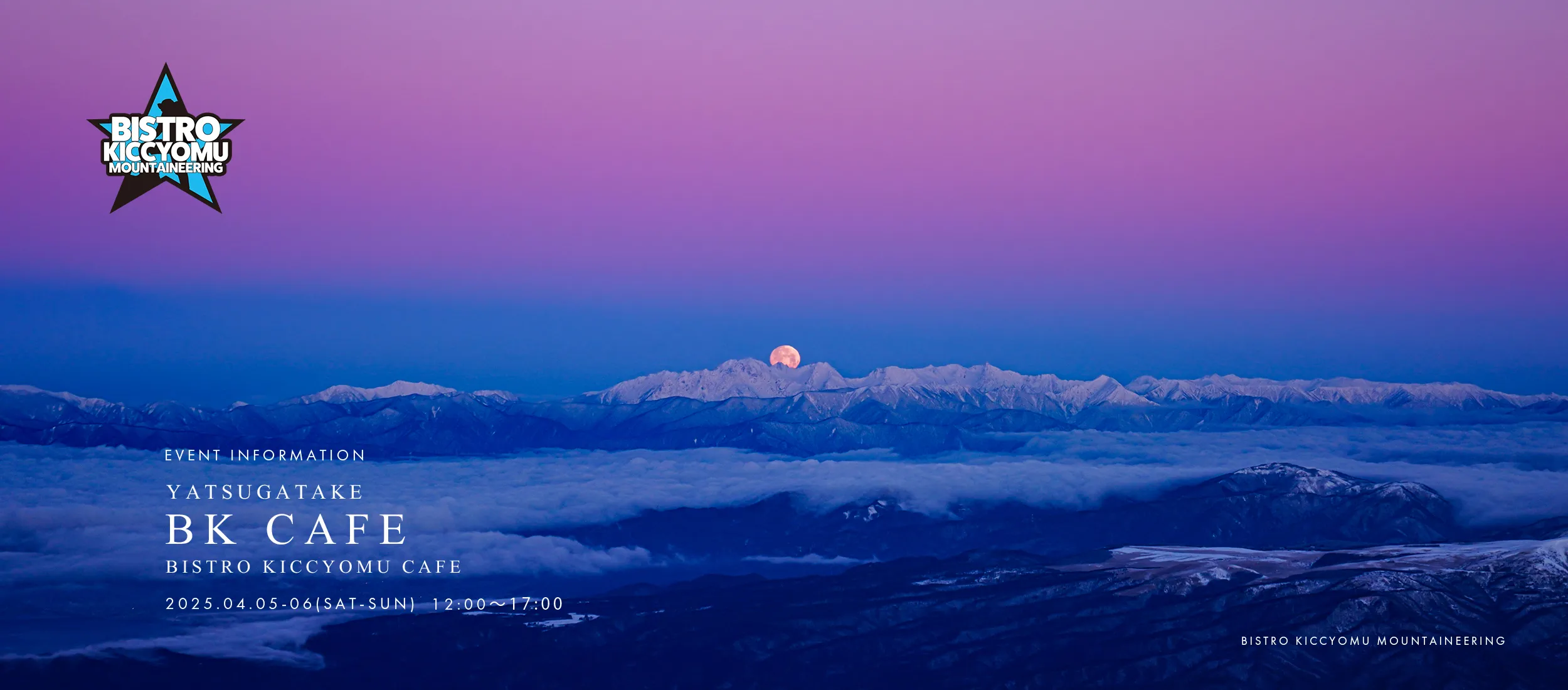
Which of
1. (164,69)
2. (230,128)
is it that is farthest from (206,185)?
(164,69)

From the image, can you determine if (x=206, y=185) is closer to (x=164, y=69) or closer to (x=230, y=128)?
(x=230, y=128)

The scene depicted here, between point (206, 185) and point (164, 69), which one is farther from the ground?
point (164, 69)

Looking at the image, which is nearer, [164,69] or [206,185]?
[206,185]

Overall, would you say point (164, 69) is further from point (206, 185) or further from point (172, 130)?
point (206, 185)

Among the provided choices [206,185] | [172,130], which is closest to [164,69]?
[172,130]

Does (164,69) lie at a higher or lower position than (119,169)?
higher
